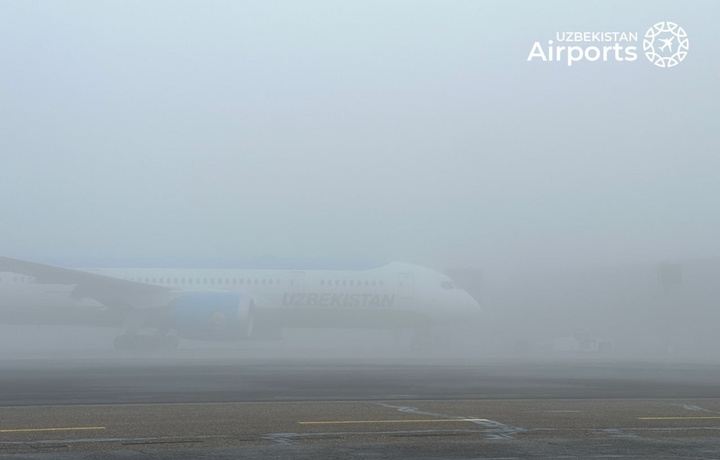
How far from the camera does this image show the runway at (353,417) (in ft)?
28.8

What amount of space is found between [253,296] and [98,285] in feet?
20.3

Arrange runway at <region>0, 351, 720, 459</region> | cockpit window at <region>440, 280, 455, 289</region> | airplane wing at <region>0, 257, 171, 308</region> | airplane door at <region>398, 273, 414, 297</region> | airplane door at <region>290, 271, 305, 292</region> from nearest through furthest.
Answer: runway at <region>0, 351, 720, 459</region>
airplane wing at <region>0, 257, 171, 308</region>
airplane door at <region>290, 271, 305, 292</region>
airplane door at <region>398, 273, 414, 297</region>
cockpit window at <region>440, 280, 455, 289</region>

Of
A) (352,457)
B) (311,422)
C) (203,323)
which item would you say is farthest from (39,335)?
(352,457)

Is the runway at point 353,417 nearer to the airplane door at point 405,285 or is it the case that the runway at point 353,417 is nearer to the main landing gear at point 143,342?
the main landing gear at point 143,342

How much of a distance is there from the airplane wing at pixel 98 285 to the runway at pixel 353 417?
1689 centimetres

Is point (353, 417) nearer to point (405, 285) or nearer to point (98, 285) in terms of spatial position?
point (405, 285)

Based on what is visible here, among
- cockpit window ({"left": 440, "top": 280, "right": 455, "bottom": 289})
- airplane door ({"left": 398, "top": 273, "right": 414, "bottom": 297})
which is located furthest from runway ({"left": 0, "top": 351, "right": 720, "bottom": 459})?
cockpit window ({"left": 440, "top": 280, "right": 455, "bottom": 289})

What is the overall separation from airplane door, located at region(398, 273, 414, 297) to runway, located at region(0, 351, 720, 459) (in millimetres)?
18449

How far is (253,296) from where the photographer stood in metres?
38.6

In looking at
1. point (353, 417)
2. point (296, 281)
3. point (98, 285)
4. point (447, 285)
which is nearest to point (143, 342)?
point (98, 285)

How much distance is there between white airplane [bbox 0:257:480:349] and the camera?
37750 mm

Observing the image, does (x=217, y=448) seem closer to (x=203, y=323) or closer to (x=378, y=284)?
(x=203, y=323)

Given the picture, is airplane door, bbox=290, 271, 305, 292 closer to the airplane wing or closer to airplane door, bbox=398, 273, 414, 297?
airplane door, bbox=398, 273, 414, 297

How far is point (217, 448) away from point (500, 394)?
26.7 feet
